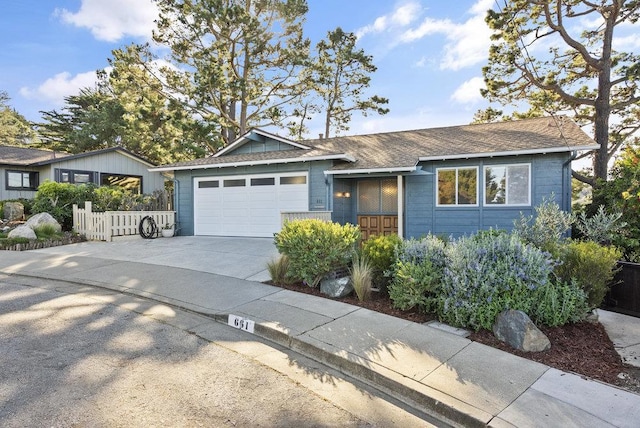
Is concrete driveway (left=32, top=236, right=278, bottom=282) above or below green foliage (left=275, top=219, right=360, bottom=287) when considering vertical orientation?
below

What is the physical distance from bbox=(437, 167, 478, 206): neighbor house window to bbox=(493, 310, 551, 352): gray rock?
6.73 m

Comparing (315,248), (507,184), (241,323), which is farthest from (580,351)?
(507,184)

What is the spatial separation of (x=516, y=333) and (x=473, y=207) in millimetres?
6858

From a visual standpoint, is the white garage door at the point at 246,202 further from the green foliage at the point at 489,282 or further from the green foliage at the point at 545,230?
the green foliage at the point at 489,282

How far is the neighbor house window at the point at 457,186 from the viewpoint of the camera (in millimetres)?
10227

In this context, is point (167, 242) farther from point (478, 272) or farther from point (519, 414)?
point (519, 414)

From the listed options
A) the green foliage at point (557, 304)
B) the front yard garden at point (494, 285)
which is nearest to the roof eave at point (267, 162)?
the front yard garden at point (494, 285)

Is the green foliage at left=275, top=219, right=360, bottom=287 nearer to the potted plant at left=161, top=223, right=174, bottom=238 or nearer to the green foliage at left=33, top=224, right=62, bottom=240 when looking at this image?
the potted plant at left=161, top=223, right=174, bottom=238

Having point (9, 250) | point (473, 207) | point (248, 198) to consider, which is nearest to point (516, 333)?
point (473, 207)

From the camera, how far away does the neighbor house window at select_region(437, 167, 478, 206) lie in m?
10.2

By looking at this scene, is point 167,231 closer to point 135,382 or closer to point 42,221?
point 42,221

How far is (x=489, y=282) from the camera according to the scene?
14.1 ft

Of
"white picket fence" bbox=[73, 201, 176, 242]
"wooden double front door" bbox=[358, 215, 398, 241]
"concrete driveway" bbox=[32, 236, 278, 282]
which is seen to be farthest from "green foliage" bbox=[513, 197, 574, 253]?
"white picket fence" bbox=[73, 201, 176, 242]

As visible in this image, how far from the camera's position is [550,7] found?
13742 mm
